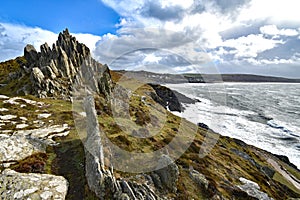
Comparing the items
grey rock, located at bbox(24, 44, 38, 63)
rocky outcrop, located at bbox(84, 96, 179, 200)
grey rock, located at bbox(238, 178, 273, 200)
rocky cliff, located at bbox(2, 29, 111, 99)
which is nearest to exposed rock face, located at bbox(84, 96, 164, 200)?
rocky outcrop, located at bbox(84, 96, 179, 200)

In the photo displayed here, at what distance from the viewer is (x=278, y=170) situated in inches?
2009

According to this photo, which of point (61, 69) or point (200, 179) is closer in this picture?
point (200, 179)

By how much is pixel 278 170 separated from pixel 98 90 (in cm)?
4669

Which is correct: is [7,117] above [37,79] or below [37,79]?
below

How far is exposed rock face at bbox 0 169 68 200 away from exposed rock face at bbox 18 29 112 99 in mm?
29281

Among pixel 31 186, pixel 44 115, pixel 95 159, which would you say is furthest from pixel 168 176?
pixel 44 115

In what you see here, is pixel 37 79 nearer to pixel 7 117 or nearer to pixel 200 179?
pixel 7 117

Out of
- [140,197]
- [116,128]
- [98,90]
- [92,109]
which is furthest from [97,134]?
[98,90]

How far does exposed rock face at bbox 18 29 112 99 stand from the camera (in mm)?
45750

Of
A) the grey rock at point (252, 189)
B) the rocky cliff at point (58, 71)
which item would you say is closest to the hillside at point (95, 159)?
the grey rock at point (252, 189)

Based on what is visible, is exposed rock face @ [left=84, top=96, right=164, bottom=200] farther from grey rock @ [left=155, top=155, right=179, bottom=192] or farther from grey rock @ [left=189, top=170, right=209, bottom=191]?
grey rock @ [left=189, top=170, right=209, bottom=191]

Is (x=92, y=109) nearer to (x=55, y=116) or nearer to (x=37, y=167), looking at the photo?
(x=37, y=167)

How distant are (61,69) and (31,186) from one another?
4661 centimetres

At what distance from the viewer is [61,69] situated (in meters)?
58.2
